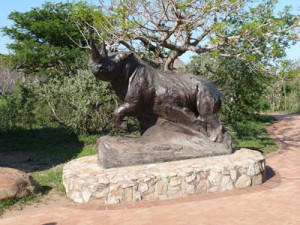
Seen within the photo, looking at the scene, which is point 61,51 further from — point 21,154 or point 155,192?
point 155,192

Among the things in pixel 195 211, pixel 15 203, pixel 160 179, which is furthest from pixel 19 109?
pixel 195 211

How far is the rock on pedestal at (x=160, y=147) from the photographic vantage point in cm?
639

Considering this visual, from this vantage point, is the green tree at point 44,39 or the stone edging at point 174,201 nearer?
the stone edging at point 174,201

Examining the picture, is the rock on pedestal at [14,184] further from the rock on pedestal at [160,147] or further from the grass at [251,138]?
the grass at [251,138]

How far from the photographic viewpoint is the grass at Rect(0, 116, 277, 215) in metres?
8.70

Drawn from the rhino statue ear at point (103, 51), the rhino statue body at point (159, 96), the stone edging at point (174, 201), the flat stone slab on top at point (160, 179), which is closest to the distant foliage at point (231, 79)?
the rhino statue body at point (159, 96)

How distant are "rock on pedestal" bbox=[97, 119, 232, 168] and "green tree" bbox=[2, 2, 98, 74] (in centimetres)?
1316

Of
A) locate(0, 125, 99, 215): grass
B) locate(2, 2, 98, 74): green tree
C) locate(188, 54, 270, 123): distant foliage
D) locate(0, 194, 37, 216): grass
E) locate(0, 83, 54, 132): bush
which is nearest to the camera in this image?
locate(0, 194, 37, 216): grass

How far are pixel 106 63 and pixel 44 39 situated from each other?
16499 millimetres

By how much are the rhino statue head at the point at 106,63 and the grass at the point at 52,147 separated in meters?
2.30

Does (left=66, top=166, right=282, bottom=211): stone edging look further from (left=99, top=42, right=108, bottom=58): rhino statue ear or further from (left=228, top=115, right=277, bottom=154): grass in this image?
(left=228, top=115, right=277, bottom=154): grass

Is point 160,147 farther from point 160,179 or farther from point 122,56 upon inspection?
point 122,56

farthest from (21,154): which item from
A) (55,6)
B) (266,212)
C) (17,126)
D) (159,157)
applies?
(55,6)

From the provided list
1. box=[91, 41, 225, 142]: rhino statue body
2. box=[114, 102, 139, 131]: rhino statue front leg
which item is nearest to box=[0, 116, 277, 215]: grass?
box=[114, 102, 139, 131]: rhino statue front leg
